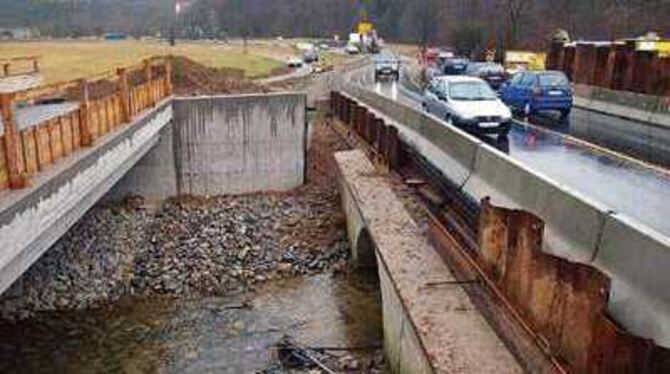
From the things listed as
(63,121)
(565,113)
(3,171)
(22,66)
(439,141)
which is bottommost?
(565,113)

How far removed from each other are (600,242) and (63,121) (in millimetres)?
8224

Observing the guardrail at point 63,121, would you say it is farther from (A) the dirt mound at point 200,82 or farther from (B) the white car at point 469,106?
(A) the dirt mound at point 200,82

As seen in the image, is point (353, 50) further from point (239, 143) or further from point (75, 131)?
point (75, 131)

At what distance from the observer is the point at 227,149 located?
79.3 feet

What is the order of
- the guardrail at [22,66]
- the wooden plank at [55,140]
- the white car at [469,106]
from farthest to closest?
the guardrail at [22,66] < the white car at [469,106] < the wooden plank at [55,140]

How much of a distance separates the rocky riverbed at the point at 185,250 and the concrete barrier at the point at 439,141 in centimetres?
347

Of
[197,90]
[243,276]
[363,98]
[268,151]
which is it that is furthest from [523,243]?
[197,90]

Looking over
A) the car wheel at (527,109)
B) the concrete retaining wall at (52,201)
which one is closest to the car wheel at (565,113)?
the car wheel at (527,109)

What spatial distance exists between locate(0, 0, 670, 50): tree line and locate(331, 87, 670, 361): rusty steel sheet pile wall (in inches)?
2113

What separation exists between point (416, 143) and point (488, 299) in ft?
27.6

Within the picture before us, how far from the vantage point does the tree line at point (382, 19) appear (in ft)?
227

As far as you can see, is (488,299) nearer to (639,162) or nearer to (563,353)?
(563,353)

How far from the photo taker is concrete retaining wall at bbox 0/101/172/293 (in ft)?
26.3

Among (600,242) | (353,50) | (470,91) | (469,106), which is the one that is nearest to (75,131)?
(600,242)
